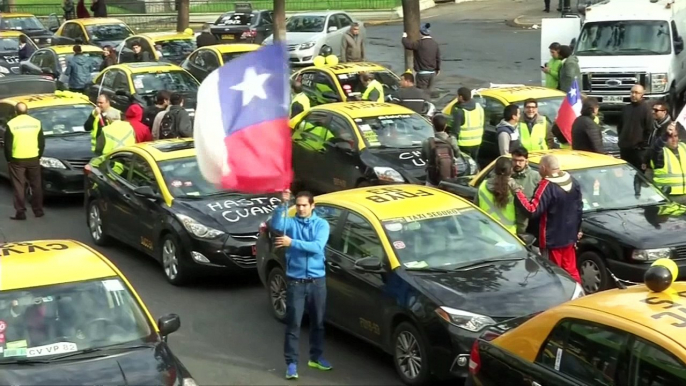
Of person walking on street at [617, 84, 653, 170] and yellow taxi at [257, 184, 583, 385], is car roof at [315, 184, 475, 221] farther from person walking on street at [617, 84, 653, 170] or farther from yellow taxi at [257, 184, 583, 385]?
person walking on street at [617, 84, 653, 170]

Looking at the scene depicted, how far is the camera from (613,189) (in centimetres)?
1335

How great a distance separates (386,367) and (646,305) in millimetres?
4348

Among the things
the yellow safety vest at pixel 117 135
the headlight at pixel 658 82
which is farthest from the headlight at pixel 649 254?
the headlight at pixel 658 82

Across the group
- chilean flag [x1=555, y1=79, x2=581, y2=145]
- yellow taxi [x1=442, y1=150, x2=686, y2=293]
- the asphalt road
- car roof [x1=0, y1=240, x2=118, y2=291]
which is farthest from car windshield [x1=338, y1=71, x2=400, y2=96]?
car roof [x1=0, y1=240, x2=118, y2=291]

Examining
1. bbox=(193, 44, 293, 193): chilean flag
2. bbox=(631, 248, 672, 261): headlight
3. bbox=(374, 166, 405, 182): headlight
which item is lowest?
bbox=(631, 248, 672, 261): headlight

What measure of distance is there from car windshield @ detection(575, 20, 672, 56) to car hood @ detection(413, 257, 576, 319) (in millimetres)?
14403

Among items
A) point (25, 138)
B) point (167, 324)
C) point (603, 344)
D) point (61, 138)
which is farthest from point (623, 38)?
point (603, 344)

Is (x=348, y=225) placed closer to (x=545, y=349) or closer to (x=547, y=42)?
(x=545, y=349)

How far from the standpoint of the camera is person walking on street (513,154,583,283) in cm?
1168

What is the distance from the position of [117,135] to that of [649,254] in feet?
26.8

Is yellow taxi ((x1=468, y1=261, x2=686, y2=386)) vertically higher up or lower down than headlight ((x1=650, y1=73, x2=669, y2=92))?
higher up

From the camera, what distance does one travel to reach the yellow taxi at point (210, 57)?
84.4 ft

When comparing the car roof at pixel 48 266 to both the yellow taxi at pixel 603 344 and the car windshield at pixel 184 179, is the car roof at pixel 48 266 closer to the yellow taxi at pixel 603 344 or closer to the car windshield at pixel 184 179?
the yellow taxi at pixel 603 344

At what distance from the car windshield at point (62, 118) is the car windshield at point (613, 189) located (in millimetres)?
9343
